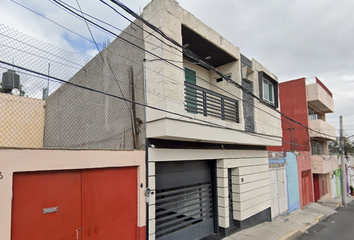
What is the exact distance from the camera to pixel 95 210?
4.56 meters

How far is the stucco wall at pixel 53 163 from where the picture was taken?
11.1ft

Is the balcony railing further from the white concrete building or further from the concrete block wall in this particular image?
the concrete block wall

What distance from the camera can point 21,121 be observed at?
971cm

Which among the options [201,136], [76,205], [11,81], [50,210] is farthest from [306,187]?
[11,81]

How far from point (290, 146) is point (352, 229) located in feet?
20.8

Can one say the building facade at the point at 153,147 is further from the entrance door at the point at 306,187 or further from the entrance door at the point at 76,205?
the entrance door at the point at 306,187

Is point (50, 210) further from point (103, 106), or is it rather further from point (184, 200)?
point (103, 106)

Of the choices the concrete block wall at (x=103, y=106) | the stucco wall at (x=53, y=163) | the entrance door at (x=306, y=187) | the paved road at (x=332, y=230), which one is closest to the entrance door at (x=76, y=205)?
the stucco wall at (x=53, y=163)

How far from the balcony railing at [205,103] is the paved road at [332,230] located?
18.4 feet

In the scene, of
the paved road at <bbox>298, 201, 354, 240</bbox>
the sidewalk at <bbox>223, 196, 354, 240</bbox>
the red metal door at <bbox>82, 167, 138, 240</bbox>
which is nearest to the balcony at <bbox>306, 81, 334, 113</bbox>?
the paved road at <bbox>298, 201, 354, 240</bbox>

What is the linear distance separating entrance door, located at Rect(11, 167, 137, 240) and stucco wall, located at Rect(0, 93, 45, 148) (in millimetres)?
5748

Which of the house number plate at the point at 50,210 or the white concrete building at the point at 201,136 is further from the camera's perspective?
the white concrete building at the point at 201,136

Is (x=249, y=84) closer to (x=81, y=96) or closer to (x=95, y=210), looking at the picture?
(x=81, y=96)

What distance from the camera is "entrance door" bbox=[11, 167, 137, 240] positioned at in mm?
3668
